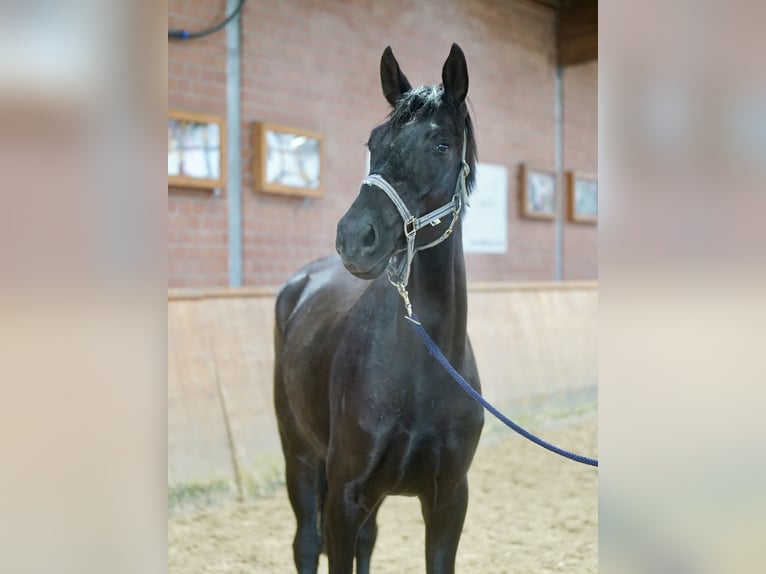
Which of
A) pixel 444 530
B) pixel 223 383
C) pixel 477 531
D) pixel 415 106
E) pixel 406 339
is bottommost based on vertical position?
pixel 477 531

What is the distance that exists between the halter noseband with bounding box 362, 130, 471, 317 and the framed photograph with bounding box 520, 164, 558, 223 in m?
5.48

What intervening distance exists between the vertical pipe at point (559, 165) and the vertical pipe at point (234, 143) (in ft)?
12.3

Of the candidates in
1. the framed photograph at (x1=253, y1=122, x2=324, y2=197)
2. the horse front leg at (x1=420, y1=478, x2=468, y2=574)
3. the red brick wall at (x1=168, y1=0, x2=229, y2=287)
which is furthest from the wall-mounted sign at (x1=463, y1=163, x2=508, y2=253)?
the horse front leg at (x1=420, y1=478, x2=468, y2=574)

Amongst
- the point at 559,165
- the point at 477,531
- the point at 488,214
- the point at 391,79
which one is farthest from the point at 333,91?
the point at 391,79

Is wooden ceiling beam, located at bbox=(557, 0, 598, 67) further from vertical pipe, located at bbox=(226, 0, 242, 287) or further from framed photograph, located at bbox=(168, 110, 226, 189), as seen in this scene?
framed photograph, located at bbox=(168, 110, 226, 189)

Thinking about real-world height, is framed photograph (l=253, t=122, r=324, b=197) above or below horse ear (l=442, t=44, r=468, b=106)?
above

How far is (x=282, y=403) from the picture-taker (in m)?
2.82

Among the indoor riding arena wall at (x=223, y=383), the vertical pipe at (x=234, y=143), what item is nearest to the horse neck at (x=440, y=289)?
the indoor riding arena wall at (x=223, y=383)

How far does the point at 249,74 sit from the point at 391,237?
3.71m

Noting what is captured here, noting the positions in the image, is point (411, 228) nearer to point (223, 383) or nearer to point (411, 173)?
point (411, 173)

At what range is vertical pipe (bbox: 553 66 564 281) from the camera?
750 cm

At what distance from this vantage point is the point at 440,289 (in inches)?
72.7

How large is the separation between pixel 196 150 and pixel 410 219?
3314mm
